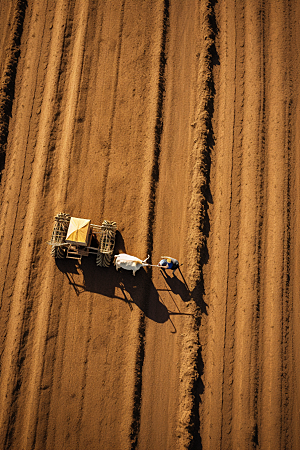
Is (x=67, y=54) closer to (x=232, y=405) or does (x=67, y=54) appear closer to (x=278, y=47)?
(x=278, y=47)

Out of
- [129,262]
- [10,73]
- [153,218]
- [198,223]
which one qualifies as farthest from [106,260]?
[10,73]

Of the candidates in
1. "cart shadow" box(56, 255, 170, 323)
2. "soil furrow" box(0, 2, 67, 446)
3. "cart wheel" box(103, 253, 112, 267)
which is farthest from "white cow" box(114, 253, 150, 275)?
"soil furrow" box(0, 2, 67, 446)

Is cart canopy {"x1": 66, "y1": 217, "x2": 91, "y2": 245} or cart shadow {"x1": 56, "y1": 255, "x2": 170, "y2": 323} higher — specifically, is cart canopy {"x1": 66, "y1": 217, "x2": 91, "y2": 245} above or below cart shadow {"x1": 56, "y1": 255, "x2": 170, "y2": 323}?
above

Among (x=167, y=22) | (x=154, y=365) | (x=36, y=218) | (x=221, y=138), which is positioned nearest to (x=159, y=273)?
(x=154, y=365)

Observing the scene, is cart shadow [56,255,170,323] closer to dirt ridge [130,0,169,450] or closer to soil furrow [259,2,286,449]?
dirt ridge [130,0,169,450]

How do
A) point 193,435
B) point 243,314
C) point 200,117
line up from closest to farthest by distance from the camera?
point 193,435 → point 243,314 → point 200,117

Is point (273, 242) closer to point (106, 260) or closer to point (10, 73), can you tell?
point (106, 260)

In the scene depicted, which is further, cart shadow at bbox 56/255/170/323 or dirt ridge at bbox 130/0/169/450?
cart shadow at bbox 56/255/170/323
